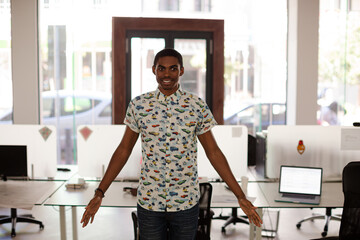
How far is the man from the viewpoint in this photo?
198cm

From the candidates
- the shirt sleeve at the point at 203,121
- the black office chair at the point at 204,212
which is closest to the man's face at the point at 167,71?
the shirt sleeve at the point at 203,121

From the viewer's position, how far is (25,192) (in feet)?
11.8

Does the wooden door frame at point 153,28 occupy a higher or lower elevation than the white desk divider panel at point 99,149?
higher

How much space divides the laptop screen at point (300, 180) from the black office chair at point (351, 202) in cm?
87

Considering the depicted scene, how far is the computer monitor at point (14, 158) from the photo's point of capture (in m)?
3.90

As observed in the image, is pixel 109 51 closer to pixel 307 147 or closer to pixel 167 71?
pixel 307 147

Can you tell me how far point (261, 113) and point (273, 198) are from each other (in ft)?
9.24

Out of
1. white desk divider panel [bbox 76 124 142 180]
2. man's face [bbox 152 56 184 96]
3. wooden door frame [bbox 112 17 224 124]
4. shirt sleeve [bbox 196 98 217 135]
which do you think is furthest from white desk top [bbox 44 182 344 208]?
wooden door frame [bbox 112 17 224 124]

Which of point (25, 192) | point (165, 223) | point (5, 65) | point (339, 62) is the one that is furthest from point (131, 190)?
point (339, 62)

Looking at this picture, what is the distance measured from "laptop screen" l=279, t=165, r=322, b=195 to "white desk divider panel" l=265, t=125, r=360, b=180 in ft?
0.94

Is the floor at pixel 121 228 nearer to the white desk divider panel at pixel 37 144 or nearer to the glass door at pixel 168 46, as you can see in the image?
the white desk divider panel at pixel 37 144

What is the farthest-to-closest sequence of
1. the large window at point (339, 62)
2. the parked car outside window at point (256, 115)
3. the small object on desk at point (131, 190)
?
the parked car outside window at point (256, 115) → the large window at point (339, 62) → the small object on desk at point (131, 190)

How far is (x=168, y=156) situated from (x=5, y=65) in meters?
4.54

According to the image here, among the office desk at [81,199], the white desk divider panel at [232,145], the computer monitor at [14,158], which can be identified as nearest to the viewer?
the office desk at [81,199]
